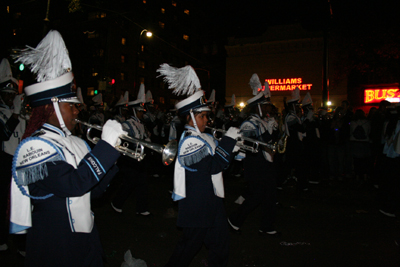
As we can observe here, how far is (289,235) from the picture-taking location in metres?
5.11

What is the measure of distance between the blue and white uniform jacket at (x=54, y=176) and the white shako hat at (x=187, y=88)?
1.42m

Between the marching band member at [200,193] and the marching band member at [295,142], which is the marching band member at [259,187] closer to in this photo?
the marching band member at [200,193]

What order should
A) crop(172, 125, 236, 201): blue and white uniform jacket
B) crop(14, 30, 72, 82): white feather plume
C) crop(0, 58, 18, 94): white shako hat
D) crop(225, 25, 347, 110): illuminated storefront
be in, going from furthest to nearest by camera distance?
crop(225, 25, 347, 110): illuminated storefront, crop(0, 58, 18, 94): white shako hat, crop(172, 125, 236, 201): blue and white uniform jacket, crop(14, 30, 72, 82): white feather plume

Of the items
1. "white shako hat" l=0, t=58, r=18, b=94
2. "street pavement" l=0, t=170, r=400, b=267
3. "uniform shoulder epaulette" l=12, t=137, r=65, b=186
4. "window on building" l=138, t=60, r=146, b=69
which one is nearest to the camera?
"uniform shoulder epaulette" l=12, t=137, r=65, b=186

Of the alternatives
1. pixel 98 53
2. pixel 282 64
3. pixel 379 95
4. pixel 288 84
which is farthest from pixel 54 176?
pixel 98 53

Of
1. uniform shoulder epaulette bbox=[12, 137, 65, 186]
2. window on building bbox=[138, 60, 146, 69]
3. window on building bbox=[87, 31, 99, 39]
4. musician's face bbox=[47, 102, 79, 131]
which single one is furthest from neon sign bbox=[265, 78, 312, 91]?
uniform shoulder epaulette bbox=[12, 137, 65, 186]

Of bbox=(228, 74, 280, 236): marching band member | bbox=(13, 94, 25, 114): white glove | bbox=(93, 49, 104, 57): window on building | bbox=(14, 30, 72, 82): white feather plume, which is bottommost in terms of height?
bbox=(228, 74, 280, 236): marching band member

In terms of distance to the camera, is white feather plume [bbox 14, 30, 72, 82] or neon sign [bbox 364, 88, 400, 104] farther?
neon sign [bbox 364, 88, 400, 104]

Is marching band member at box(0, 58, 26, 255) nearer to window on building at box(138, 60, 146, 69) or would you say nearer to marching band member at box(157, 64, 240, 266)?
marching band member at box(157, 64, 240, 266)

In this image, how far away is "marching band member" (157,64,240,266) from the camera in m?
3.08

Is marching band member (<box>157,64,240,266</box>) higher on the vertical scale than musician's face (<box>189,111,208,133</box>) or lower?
lower

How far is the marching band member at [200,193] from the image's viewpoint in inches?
121

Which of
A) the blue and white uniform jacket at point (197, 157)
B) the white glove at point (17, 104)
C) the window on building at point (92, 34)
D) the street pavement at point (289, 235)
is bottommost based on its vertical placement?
the street pavement at point (289, 235)

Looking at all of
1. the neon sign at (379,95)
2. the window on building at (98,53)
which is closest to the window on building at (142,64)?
the window on building at (98,53)
